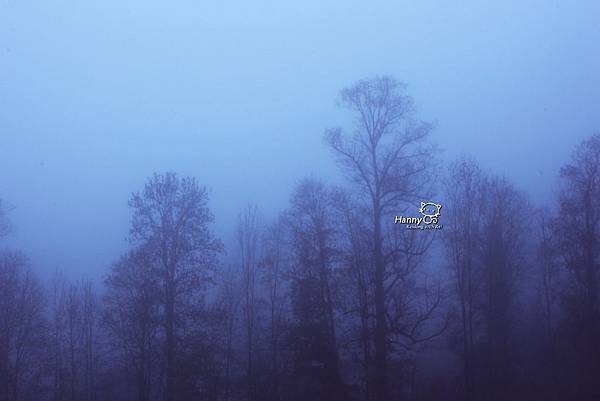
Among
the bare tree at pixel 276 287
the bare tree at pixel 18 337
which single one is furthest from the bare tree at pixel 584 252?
the bare tree at pixel 18 337

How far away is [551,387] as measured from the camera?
2289cm

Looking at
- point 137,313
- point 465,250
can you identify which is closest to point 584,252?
point 465,250

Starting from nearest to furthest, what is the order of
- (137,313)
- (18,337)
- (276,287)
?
(137,313) → (18,337) → (276,287)

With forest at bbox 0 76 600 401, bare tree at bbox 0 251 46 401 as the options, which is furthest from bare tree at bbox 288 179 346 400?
bare tree at bbox 0 251 46 401

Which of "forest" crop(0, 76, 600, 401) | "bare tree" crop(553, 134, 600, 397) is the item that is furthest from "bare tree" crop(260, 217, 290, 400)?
"bare tree" crop(553, 134, 600, 397)

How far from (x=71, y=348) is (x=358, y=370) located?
15346mm

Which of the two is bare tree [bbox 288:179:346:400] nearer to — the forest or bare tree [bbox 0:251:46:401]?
the forest

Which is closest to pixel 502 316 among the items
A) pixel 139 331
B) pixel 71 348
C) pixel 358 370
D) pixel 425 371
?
pixel 425 371

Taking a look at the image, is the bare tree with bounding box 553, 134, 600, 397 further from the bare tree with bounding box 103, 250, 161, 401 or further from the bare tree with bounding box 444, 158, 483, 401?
the bare tree with bounding box 103, 250, 161, 401

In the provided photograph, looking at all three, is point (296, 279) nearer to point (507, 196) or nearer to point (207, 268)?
point (207, 268)

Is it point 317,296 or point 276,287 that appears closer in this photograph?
point 317,296

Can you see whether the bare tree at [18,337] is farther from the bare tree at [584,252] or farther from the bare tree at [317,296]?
the bare tree at [584,252]

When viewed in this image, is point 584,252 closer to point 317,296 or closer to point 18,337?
point 317,296

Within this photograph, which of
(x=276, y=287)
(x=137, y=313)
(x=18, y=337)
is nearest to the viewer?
(x=137, y=313)
